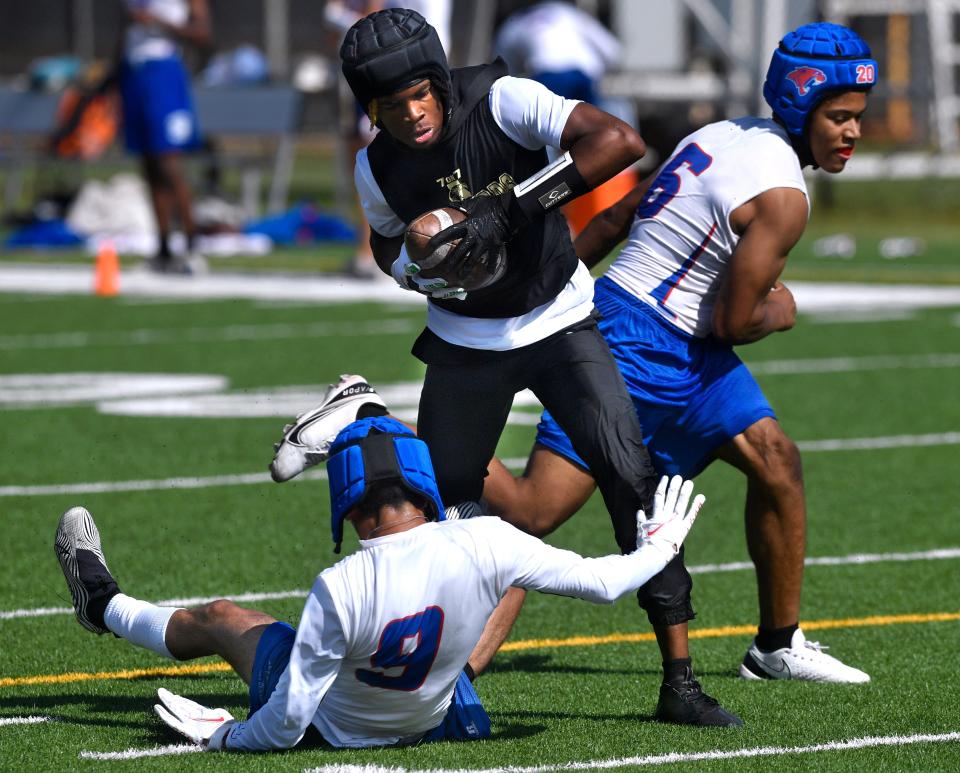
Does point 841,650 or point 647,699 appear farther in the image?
point 841,650

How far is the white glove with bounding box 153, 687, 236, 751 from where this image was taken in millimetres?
4906

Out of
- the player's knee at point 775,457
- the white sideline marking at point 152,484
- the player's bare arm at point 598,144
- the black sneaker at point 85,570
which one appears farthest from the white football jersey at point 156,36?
the player's bare arm at point 598,144

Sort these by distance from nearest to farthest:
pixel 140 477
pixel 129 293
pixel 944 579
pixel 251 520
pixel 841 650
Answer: pixel 841 650 < pixel 944 579 < pixel 251 520 < pixel 140 477 < pixel 129 293

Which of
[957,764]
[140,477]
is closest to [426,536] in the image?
[957,764]

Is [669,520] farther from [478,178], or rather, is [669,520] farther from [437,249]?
[478,178]

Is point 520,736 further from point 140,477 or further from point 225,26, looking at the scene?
point 225,26

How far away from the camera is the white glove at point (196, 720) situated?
491cm

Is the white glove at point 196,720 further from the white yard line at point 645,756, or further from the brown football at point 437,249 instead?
the brown football at point 437,249

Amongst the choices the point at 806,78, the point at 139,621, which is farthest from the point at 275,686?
the point at 806,78

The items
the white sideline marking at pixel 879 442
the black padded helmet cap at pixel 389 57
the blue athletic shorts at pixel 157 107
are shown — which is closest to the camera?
the black padded helmet cap at pixel 389 57

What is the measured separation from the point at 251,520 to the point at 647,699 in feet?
9.47

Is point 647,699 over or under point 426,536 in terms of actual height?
under

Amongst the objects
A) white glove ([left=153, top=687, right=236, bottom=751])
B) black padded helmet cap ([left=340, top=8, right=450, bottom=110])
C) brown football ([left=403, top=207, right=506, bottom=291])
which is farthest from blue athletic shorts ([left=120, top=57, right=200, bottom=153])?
white glove ([left=153, top=687, right=236, bottom=751])

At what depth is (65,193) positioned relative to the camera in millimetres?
23516
